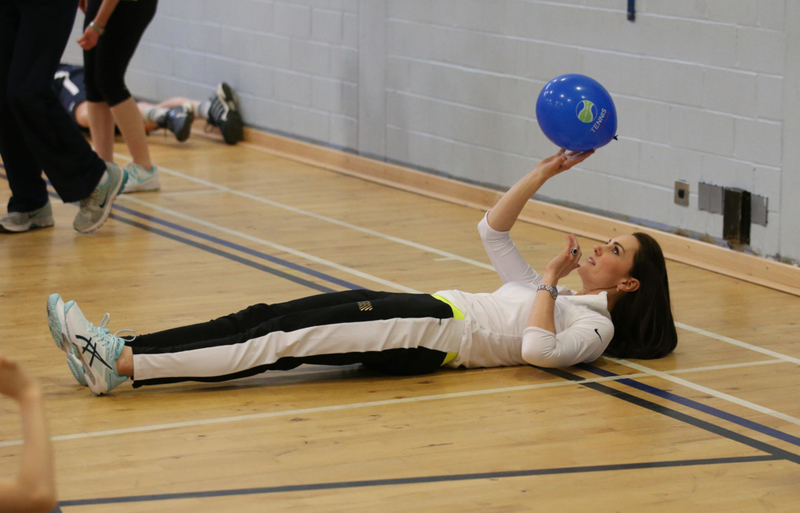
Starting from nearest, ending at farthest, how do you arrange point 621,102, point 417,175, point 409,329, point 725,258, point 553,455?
point 553,455 < point 409,329 < point 725,258 < point 621,102 < point 417,175

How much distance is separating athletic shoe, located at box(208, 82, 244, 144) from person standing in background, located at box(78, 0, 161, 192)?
1.50 m

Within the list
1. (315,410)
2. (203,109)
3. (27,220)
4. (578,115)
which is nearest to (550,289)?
(578,115)

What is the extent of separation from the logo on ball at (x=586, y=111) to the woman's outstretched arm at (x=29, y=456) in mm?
2198

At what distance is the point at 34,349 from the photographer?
3.33m

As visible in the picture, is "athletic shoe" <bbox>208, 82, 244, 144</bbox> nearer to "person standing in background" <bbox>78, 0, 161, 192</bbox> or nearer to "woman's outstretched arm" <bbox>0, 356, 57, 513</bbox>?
"person standing in background" <bbox>78, 0, 161, 192</bbox>

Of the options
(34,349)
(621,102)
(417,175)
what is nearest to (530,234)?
(621,102)

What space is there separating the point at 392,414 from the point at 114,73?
129 inches

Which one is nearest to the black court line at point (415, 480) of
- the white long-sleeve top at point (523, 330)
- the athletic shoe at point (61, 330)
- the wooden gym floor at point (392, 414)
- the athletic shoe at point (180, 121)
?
the wooden gym floor at point (392, 414)

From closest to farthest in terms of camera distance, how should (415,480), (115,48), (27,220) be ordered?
(415,480)
(27,220)
(115,48)

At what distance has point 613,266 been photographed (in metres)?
3.24

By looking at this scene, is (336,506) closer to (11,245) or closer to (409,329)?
(409,329)

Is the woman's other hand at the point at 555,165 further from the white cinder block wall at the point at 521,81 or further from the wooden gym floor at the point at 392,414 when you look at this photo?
the white cinder block wall at the point at 521,81

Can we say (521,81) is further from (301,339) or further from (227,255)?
(301,339)

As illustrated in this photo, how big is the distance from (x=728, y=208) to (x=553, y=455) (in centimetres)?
227
